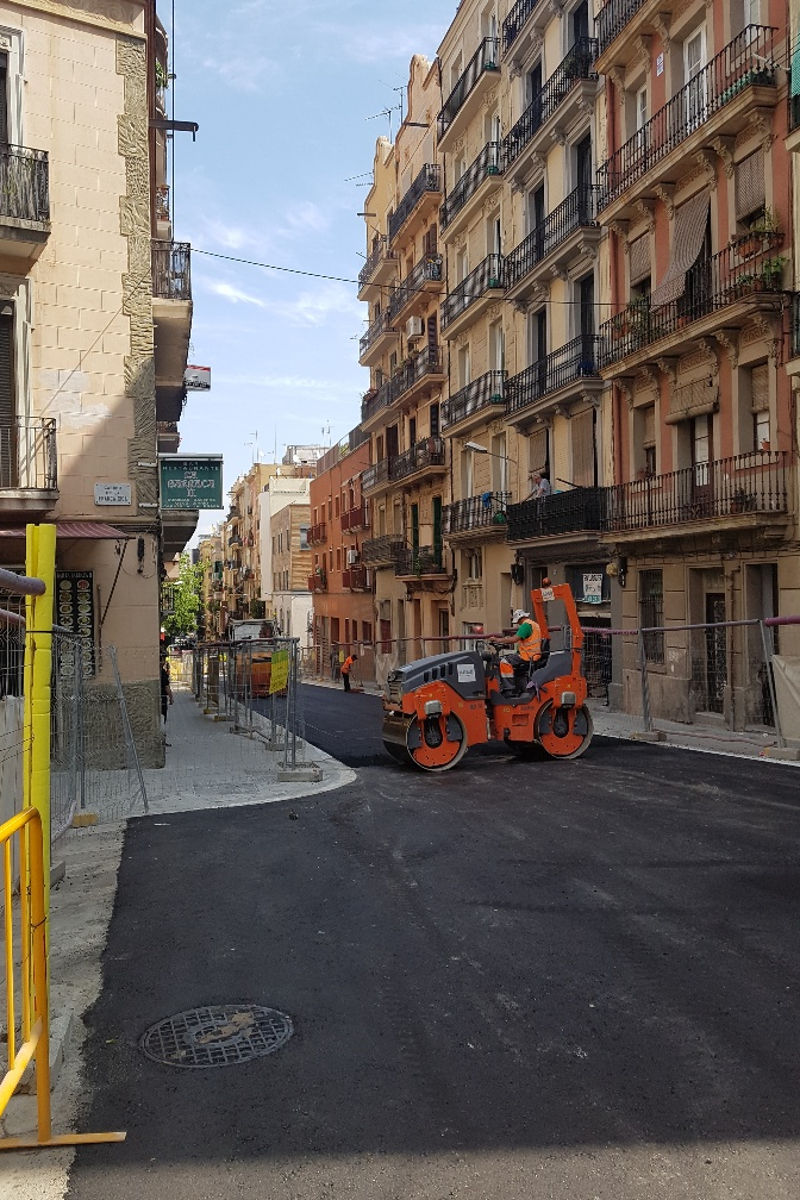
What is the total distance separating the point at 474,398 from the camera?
3206 centimetres

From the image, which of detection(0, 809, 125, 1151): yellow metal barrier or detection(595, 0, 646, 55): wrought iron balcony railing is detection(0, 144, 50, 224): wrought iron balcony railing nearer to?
detection(0, 809, 125, 1151): yellow metal barrier

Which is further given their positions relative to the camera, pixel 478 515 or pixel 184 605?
pixel 184 605

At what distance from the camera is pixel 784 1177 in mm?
3424

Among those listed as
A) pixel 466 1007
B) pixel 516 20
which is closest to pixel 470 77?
pixel 516 20

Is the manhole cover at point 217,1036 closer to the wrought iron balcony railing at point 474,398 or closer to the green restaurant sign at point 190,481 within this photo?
the green restaurant sign at point 190,481

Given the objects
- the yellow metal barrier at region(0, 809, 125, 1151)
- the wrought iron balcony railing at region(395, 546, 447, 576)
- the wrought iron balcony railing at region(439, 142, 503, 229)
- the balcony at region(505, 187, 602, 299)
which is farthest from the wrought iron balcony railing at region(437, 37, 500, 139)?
the yellow metal barrier at region(0, 809, 125, 1151)

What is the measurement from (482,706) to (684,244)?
12.0 m

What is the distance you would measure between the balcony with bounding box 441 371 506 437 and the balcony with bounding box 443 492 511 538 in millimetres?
2453

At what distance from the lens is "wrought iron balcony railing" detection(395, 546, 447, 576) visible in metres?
35.8

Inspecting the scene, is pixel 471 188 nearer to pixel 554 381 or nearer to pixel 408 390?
pixel 408 390

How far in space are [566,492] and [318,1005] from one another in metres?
20.9

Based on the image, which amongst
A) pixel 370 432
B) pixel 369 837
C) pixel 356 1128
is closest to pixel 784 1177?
pixel 356 1128

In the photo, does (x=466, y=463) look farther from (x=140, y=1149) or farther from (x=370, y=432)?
(x=140, y=1149)

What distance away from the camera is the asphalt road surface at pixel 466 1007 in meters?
3.55
